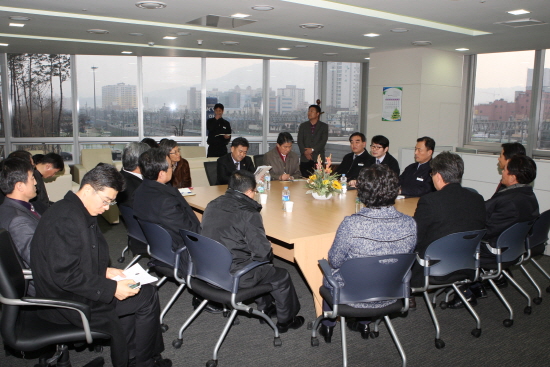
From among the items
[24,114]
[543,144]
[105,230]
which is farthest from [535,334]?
[24,114]

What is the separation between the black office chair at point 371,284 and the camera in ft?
9.06

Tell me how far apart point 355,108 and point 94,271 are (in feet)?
33.1

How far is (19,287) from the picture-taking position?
252 centimetres

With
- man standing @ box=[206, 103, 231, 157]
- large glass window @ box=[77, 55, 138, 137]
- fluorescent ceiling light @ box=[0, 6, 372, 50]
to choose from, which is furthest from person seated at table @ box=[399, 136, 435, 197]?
large glass window @ box=[77, 55, 138, 137]

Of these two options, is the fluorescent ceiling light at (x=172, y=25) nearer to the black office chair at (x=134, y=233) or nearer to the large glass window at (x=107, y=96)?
the black office chair at (x=134, y=233)

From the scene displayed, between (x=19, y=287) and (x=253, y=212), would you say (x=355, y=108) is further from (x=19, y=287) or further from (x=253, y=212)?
(x=19, y=287)

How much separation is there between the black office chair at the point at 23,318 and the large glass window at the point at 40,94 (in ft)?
29.2

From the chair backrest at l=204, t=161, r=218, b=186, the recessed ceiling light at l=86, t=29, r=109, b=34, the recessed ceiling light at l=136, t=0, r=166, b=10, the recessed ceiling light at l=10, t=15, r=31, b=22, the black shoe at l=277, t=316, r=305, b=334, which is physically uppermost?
the recessed ceiling light at l=86, t=29, r=109, b=34

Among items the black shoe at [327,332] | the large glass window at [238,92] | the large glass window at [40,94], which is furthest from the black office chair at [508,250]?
the large glass window at [40,94]

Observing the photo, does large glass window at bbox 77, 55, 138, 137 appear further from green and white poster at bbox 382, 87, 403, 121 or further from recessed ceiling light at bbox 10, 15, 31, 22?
green and white poster at bbox 382, 87, 403, 121

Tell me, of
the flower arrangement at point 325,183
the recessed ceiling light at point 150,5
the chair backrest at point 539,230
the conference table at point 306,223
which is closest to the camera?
the conference table at point 306,223

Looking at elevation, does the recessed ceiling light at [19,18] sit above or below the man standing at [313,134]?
above

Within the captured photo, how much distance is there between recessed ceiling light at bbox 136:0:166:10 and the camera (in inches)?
196

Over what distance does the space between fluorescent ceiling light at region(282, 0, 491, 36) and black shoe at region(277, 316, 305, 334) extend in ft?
10.6
